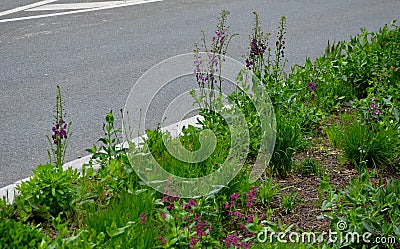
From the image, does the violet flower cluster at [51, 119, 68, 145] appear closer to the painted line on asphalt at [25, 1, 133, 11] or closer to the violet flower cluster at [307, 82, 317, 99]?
the violet flower cluster at [307, 82, 317, 99]

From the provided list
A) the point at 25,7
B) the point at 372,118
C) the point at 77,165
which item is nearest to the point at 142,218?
the point at 77,165

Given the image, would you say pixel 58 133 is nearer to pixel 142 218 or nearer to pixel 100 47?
pixel 142 218

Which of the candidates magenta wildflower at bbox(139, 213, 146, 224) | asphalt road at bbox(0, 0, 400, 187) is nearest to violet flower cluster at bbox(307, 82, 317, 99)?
asphalt road at bbox(0, 0, 400, 187)

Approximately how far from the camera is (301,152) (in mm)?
4586

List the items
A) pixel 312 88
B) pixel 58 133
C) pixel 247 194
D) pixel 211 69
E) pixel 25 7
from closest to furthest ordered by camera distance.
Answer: pixel 247 194 < pixel 58 133 < pixel 211 69 < pixel 312 88 < pixel 25 7

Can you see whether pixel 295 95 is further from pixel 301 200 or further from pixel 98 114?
pixel 98 114

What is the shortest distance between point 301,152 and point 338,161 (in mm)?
293

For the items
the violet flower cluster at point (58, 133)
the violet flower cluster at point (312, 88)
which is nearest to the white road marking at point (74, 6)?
the violet flower cluster at point (312, 88)

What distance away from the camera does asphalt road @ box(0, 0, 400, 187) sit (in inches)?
217

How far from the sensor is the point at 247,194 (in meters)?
3.74

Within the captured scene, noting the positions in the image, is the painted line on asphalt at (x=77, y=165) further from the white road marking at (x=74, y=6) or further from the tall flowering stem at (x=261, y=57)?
the white road marking at (x=74, y=6)

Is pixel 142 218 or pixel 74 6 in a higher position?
pixel 74 6

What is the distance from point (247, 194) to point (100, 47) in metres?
5.08

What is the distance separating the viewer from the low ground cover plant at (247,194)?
3.24 meters
